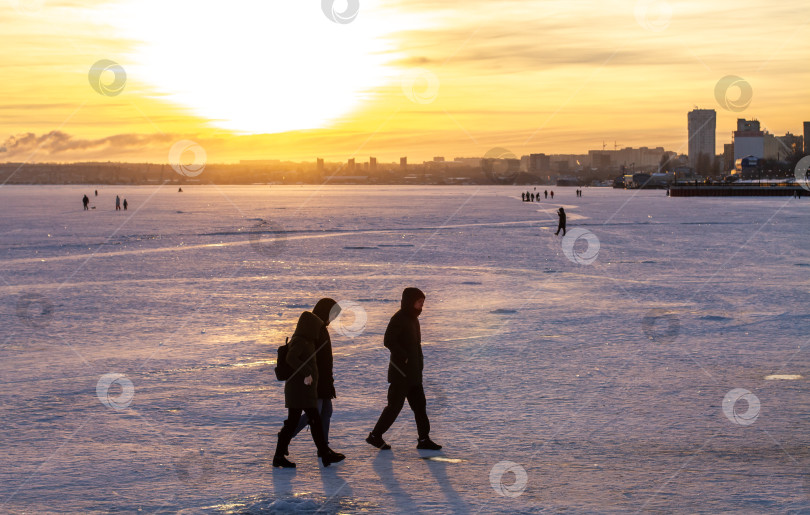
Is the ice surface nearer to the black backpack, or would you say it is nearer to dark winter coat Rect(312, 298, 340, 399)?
dark winter coat Rect(312, 298, 340, 399)

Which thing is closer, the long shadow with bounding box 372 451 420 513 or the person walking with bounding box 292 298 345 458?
the long shadow with bounding box 372 451 420 513

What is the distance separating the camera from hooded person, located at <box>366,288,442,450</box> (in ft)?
21.5

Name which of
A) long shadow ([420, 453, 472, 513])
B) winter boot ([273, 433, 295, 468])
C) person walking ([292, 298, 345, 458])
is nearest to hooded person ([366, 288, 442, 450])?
long shadow ([420, 453, 472, 513])

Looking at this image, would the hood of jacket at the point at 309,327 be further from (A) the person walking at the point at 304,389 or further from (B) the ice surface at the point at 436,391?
(B) the ice surface at the point at 436,391

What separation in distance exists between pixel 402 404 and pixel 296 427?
90 centimetres

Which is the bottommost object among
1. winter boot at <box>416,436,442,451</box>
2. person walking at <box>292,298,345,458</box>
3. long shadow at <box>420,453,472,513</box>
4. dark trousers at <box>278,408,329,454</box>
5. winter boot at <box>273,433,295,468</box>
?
long shadow at <box>420,453,472,513</box>

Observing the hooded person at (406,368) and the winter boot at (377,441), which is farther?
the winter boot at (377,441)

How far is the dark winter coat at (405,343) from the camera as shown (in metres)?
6.54

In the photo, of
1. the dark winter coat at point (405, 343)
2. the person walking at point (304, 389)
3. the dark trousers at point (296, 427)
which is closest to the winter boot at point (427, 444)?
the dark winter coat at point (405, 343)

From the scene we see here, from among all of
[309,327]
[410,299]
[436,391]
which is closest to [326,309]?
[309,327]

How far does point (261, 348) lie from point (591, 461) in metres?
5.55

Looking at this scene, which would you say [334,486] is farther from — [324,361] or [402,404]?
[402,404]

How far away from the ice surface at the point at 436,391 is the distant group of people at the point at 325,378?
7.3 inches

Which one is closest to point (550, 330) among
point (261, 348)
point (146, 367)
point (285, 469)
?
point (261, 348)
